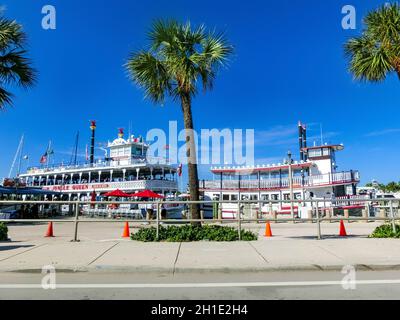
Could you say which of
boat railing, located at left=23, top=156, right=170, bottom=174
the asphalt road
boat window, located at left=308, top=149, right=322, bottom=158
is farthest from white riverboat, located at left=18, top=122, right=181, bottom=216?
the asphalt road

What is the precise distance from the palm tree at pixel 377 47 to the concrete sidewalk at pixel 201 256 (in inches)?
226

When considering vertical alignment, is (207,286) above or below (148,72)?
below

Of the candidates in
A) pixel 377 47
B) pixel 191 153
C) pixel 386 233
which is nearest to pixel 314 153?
pixel 377 47

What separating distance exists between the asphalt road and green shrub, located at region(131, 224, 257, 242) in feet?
12.5

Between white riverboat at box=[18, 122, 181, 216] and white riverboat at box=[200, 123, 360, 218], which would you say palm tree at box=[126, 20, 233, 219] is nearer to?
white riverboat at box=[200, 123, 360, 218]

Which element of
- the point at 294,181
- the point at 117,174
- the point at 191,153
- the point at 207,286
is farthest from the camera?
the point at 117,174

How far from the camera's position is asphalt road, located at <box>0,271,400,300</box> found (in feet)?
17.1

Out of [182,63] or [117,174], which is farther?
[117,174]

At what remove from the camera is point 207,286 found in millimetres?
5730

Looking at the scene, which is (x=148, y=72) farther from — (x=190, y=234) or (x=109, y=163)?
(x=109, y=163)

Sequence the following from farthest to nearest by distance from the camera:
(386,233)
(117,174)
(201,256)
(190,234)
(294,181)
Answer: (117,174) < (294,181) < (386,233) < (190,234) < (201,256)

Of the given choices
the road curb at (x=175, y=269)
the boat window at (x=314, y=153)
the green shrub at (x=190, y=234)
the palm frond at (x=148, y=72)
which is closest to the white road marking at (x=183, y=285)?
the road curb at (x=175, y=269)

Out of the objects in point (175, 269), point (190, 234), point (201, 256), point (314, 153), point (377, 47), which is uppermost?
point (314, 153)

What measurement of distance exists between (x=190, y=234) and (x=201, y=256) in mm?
2606
